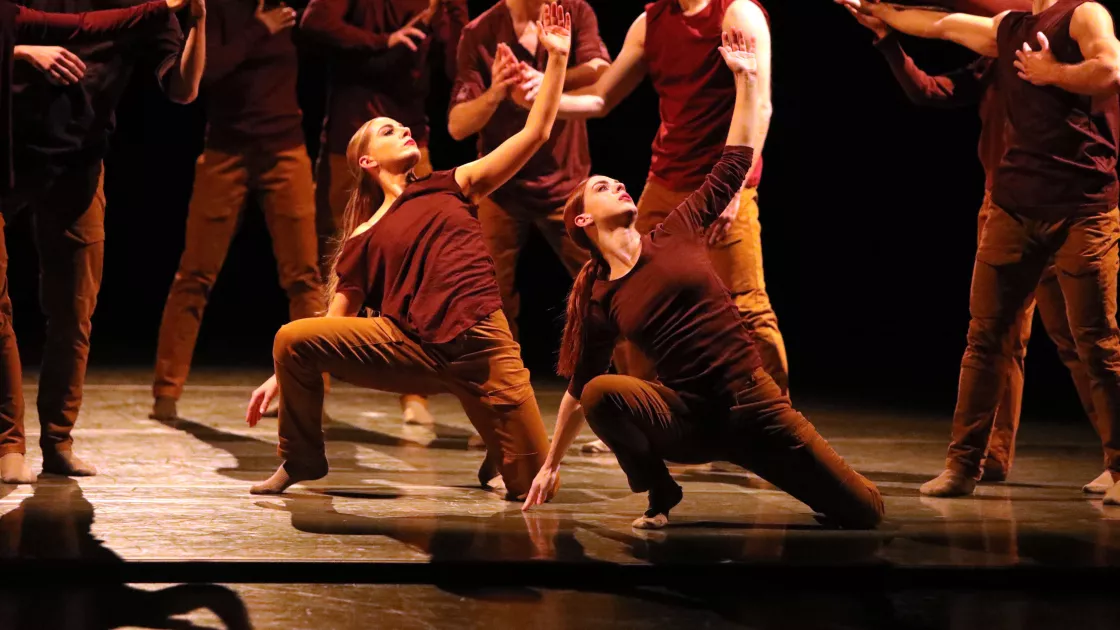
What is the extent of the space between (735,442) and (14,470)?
1972mm

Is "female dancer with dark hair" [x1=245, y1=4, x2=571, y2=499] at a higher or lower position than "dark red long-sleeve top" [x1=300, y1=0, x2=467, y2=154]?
lower

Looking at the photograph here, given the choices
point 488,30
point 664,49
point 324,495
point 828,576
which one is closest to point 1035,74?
point 664,49

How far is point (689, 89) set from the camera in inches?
179

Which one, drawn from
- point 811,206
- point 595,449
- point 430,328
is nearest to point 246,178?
point 595,449

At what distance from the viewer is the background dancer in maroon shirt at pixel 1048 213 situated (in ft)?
13.3

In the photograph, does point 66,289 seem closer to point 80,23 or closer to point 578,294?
point 80,23

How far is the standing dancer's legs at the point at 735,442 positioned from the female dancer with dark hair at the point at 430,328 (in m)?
0.44

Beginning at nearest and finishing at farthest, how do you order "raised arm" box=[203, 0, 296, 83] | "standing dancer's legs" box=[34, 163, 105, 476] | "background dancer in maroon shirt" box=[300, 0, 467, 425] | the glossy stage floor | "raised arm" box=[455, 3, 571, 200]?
the glossy stage floor
"raised arm" box=[455, 3, 571, 200]
"standing dancer's legs" box=[34, 163, 105, 476]
"raised arm" box=[203, 0, 296, 83]
"background dancer in maroon shirt" box=[300, 0, 467, 425]

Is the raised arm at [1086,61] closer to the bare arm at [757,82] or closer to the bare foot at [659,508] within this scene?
the bare arm at [757,82]

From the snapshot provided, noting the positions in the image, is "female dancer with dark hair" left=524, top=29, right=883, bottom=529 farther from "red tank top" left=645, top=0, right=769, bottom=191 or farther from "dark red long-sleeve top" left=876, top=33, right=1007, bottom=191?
"dark red long-sleeve top" left=876, top=33, right=1007, bottom=191

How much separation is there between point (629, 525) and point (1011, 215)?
4.51 ft

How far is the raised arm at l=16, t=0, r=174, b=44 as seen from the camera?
4.13 metres

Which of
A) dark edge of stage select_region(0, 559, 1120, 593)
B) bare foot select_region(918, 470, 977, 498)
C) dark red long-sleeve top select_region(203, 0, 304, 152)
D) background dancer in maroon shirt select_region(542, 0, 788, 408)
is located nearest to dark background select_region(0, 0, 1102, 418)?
dark red long-sleeve top select_region(203, 0, 304, 152)

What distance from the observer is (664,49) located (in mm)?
4605
